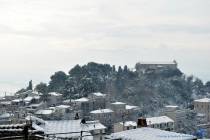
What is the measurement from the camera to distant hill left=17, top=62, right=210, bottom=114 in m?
142

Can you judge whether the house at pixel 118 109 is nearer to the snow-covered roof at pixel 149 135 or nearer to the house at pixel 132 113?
the house at pixel 132 113

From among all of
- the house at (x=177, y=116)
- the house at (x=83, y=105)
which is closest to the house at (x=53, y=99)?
the house at (x=83, y=105)

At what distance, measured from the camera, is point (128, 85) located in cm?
16175

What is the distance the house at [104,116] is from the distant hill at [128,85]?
1761 cm

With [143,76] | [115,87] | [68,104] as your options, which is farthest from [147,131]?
[143,76]

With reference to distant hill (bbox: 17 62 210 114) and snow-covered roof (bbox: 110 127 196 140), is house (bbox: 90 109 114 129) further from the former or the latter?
snow-covered roof (bbox: 110 127 196 140)

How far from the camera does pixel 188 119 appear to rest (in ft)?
409

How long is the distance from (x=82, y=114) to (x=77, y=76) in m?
29.8

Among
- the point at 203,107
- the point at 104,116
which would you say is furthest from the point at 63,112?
the point at 203,107

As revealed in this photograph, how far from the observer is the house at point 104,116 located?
11394 cm

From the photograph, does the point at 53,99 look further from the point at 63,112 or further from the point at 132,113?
the point at 132,113

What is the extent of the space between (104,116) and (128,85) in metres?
45.7

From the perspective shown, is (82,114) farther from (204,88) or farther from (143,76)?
(204,88)

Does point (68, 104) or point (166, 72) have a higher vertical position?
point (166, 72)
